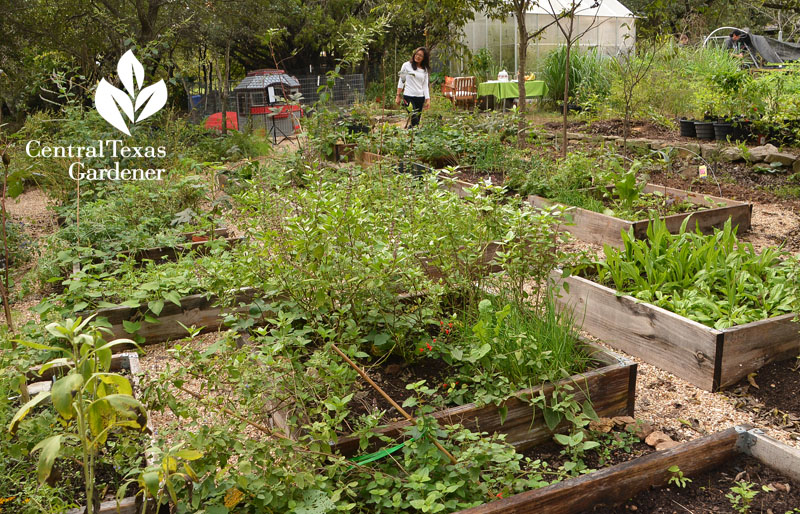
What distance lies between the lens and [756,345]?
3113 mm

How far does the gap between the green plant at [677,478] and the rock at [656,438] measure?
0.35m

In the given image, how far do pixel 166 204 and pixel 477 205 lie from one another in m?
3.10

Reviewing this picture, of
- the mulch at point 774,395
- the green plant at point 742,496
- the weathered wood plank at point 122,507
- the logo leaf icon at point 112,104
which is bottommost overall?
the mulch at point 774,395

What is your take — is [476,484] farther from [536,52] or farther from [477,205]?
[536,52]

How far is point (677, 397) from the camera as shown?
10.00ft

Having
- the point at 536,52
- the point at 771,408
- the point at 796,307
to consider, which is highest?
the point at 536,52

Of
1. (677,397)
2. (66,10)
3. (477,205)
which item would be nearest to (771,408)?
(677,397)

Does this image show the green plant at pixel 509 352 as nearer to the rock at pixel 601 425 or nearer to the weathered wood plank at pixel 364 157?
the rock at pixel 601 425

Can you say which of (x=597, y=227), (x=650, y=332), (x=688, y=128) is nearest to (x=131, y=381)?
(x=650, y=332)

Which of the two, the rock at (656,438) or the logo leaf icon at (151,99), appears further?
the logo leaf icon at (151,99)

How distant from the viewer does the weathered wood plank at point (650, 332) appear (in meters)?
3.07

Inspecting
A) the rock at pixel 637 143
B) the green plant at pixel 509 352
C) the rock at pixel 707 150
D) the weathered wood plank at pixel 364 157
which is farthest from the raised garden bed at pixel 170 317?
the rock at pixel 637 143

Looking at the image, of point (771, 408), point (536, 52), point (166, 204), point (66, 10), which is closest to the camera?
point (771, 408)

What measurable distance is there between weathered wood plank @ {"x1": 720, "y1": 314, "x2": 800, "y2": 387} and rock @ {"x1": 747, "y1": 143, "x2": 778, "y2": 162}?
4.67 metres
